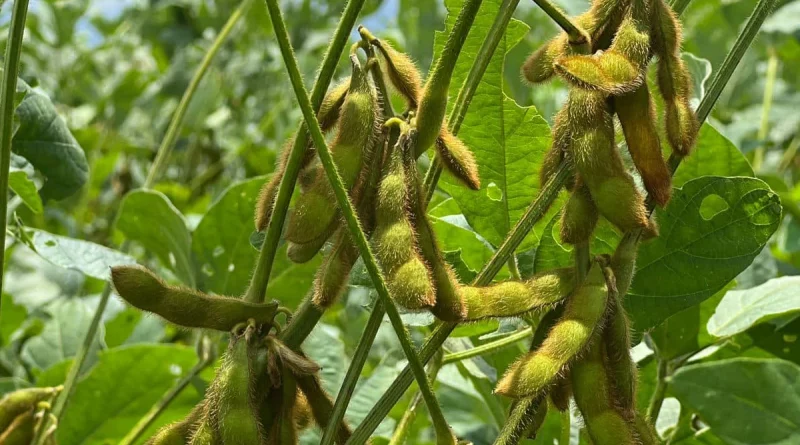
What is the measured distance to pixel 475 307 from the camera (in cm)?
77

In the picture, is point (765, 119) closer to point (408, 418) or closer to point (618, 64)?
point (408, 418)

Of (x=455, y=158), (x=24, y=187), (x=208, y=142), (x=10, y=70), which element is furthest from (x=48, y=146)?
(x=208, y=142)

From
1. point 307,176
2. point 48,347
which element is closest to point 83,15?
point 48,347

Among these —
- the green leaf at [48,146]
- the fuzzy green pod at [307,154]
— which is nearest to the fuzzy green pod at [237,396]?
the fuzzy green pod at [307,154]

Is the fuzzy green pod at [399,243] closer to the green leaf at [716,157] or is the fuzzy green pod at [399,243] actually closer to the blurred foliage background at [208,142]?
the blurred foliage background at [208,142]

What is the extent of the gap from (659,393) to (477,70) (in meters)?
0.44

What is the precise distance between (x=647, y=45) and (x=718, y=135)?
0.40 m

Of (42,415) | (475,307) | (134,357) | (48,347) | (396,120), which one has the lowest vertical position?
(48,347)

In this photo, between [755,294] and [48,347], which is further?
[48,347]

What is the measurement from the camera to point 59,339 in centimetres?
180

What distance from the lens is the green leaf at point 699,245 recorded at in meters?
0.93

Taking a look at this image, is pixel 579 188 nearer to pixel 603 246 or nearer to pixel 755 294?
pixel 603 246

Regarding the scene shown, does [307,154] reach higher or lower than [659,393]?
higher

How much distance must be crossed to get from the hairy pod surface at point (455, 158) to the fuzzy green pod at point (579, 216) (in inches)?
3.7
